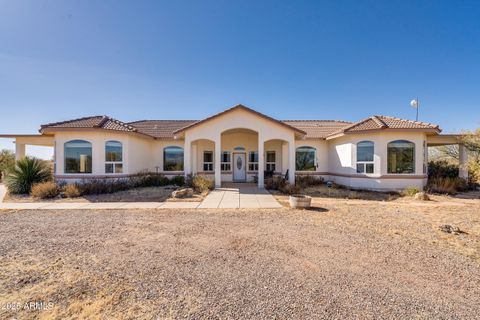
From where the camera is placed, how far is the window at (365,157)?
1493cm

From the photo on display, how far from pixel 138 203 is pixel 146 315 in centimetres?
851

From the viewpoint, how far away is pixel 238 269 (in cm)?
452

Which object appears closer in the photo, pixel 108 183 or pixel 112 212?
pixel 112 212

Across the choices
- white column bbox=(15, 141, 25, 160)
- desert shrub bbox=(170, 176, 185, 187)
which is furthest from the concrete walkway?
white column bbox=(15, 141, 25, 160)

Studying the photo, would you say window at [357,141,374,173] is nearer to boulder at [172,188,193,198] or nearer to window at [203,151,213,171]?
boulder at [172,188,193,198]

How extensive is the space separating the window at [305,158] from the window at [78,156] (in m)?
15.1

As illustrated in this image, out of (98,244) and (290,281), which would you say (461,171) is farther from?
(98,244)

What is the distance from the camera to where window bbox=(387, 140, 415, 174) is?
14492mm

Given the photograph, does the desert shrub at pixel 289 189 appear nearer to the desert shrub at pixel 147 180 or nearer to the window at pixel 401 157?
the window at pixel 401 157

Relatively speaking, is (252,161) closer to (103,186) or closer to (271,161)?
(271,161)

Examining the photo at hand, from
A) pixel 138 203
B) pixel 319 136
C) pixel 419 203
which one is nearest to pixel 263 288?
pixel 138 203

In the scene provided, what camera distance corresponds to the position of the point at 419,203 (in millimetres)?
11305

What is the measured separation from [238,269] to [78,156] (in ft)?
47.8

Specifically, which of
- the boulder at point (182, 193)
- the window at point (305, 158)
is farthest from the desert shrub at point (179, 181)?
the window at point (305, 158)
